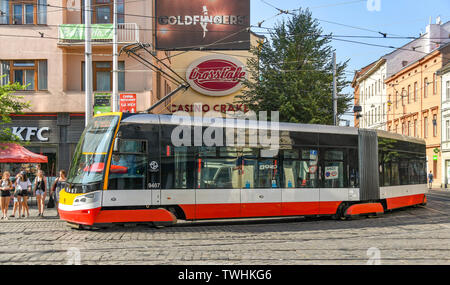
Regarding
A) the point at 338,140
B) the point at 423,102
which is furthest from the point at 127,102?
the point at 423,102

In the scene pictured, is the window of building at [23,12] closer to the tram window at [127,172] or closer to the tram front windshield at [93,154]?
the tram front windshield at [93,154]

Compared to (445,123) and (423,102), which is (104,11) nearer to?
(445,123)

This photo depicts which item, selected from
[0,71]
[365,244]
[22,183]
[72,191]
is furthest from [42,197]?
[0,71]

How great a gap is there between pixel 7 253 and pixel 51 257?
3.48 ft

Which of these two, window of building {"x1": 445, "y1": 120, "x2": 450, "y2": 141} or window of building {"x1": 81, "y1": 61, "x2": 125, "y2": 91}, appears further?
window of building {"x1": 445, "y1": 120, "x2": 450, "y2": 141}

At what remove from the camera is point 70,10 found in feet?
87.2

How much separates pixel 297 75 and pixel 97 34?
10310mm

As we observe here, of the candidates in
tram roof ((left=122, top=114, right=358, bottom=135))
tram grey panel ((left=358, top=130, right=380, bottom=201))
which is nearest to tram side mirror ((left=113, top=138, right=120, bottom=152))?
tram roof ((left=122, top=114, right=358, bottom=135))

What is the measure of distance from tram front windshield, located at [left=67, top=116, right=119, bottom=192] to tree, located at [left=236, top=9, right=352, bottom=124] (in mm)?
14542

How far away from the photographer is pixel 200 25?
26531mm

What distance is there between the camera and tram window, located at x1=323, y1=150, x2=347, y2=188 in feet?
51.2

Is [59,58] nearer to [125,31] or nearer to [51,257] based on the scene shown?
[125,31]

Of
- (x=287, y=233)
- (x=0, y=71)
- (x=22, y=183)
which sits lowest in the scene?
(x=287, y=233)

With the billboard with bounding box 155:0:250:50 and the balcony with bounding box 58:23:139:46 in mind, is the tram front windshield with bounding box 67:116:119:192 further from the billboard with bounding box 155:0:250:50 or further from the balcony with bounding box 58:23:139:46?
the billboard with bounding box 155:0:250:50
